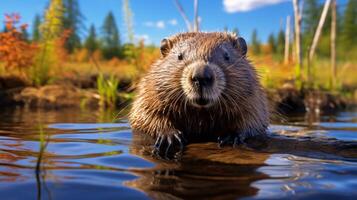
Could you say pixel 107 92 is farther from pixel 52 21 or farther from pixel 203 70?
pixel 203 70

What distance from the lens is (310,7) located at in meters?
74.6

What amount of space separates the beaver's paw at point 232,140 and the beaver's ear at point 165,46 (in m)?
1.15

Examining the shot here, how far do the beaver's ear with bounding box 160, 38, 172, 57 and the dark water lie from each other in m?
1.12

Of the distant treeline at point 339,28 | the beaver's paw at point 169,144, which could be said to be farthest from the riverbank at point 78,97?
the distant treeline at point 339,28

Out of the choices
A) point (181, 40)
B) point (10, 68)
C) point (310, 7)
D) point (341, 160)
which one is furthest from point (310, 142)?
point (310, 7)

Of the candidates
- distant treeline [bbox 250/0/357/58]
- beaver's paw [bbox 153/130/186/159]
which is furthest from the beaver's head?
distant treeline [bbox 250/0/357/58]

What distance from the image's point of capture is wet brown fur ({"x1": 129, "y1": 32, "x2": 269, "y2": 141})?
3762 millimetres

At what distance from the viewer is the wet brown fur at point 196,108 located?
3.76m

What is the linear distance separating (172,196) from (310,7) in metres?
77.1

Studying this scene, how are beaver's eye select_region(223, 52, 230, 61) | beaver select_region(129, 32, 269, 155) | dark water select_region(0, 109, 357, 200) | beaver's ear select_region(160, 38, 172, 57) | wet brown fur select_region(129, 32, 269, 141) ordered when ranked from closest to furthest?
dark water select_region(0, 109, 357, 200)
beaver select_region(129, 32, 269, 155)
wet brown fur select_region(129, 32, 269, 141)
beaver's eye select_region(223, 52, 230, 61)
beaver's ear select_region(160, 38, 172, 57)

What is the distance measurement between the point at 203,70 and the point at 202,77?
62 mm

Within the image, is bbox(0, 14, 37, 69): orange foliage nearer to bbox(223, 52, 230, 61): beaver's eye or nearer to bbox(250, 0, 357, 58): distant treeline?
bbox(223, 52, 230, 61): beaver's eye

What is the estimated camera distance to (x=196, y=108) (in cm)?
375

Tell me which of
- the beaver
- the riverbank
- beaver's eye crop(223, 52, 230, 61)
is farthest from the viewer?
the riverbank
